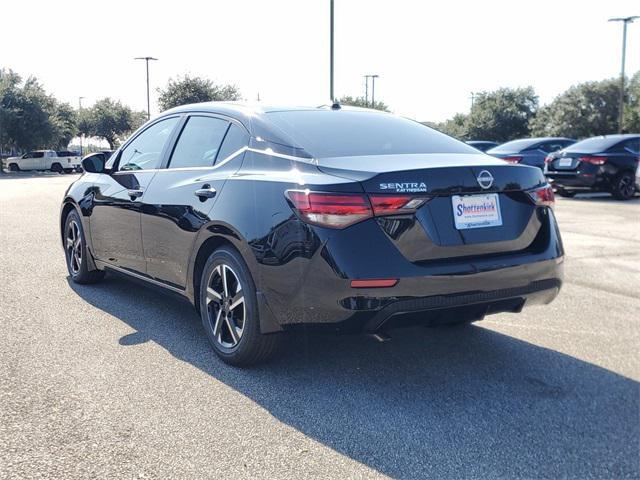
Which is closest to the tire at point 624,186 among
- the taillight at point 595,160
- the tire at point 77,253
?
the taillight at point 595,160

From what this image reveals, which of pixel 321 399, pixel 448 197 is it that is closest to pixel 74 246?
pixel 321 399

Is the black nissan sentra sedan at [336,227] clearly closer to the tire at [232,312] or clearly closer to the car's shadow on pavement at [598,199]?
the tire at [232,312]

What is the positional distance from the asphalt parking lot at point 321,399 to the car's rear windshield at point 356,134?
126 cm

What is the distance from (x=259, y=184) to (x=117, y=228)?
202 cm

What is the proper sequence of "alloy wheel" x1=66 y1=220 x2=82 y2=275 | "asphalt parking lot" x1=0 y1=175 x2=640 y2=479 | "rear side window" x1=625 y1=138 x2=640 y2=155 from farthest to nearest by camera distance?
"rear side window" x1=625 y1=138 x2=640 y2=155
"alloy wheel" x1=66 y1=220 x2=82 y2=275
"asphalt parking lot" x1=0 y1=175 x2=640 y2=479

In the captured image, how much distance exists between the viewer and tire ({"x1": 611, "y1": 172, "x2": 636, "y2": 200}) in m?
15.1

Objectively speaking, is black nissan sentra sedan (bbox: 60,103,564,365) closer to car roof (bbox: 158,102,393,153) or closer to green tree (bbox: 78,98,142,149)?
car roof (bbox: 158,102,393,153)

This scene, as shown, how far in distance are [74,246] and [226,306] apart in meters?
2.90

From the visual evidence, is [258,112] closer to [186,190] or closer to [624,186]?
[186,190]

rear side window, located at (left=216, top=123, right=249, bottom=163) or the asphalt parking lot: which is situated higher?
rear side window, located at (left=216, top=123, right=249, bottom=163)

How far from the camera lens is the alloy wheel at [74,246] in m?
6.12

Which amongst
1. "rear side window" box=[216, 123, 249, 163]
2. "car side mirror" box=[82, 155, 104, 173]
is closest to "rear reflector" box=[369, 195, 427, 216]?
"rear side window" box=[216, 123, 249, 163]

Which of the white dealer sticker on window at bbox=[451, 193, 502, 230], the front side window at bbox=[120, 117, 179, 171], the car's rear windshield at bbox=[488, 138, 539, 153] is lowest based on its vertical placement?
the white dealer sticker on window at bbox=[451, 193, 502, 230]

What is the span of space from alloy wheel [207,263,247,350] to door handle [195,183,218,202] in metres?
0.43
